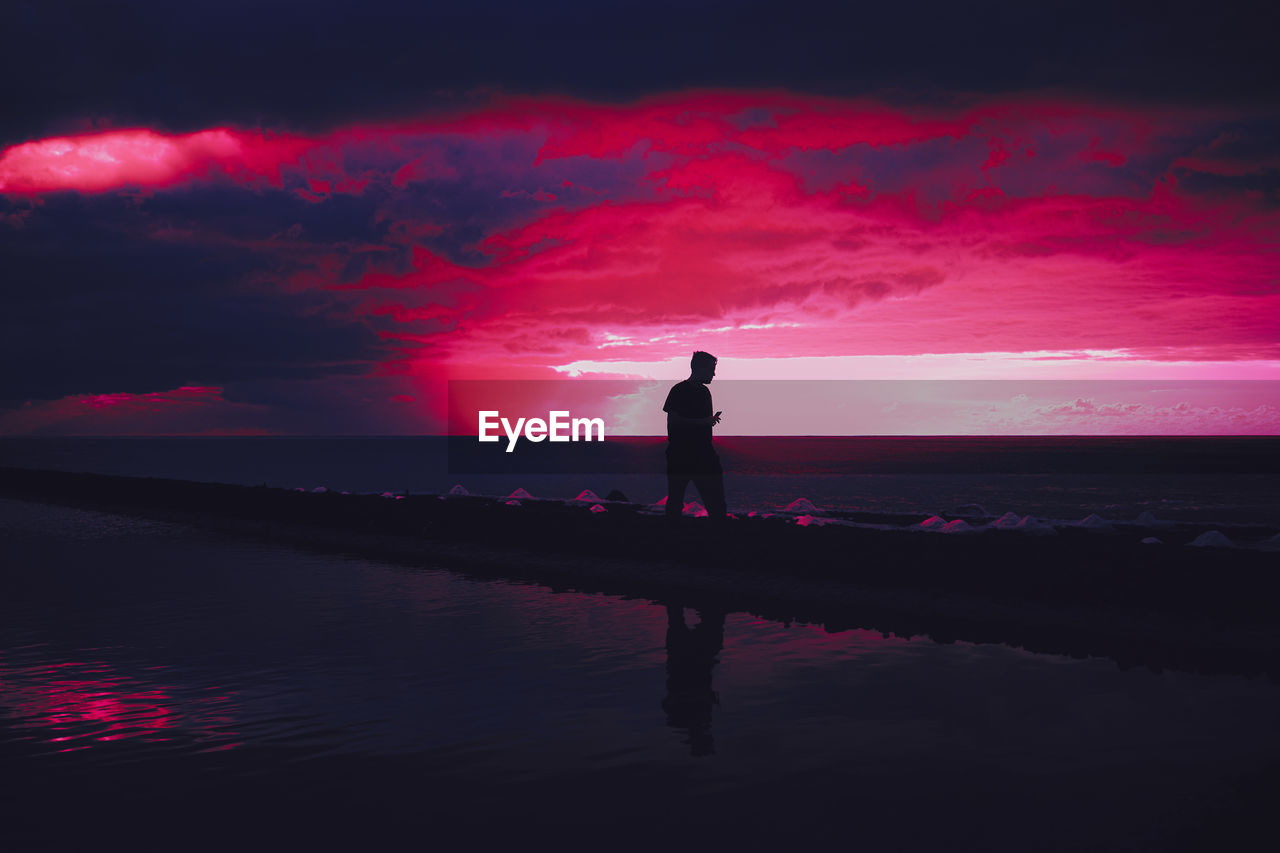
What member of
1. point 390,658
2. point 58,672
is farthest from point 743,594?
point 58,672

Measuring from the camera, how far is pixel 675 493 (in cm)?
1586

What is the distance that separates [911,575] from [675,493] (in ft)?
12.6

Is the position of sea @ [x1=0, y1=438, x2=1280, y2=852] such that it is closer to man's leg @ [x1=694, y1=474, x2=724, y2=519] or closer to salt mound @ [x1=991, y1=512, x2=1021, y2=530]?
man's leg @ [x1=694, y1=474, x2=724, y2=519]

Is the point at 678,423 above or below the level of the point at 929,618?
above

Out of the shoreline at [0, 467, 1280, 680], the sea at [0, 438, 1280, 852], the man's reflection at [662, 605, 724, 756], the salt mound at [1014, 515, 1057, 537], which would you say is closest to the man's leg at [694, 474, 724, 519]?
the shoreline at [0, 467, 1280, 680]

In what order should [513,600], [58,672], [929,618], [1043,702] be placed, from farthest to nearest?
[513,600], [929,618], [58,672], [1043,702]

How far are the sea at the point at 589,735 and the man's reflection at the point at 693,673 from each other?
47mm

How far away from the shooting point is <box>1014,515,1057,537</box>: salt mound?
55.3 feet

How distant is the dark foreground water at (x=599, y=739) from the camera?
17.3 feet

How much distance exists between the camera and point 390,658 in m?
9.77

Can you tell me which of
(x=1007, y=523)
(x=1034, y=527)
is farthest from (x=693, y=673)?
(x=1007, y=523)

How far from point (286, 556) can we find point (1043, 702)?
16.3 m

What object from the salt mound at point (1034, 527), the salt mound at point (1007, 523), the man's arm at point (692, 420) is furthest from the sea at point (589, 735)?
the salt mound at point (1007, 523)

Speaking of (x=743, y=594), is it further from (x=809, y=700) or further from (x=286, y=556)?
(x=286, y=556)
